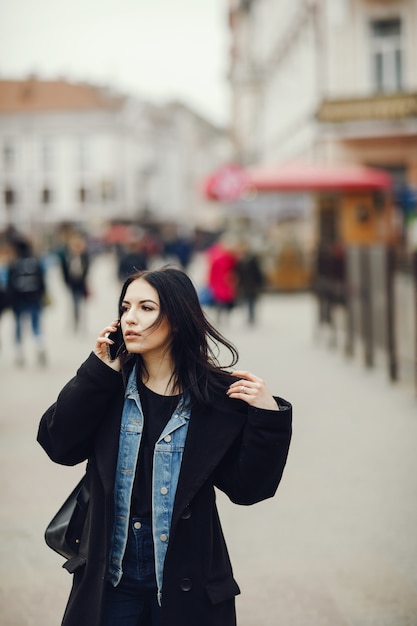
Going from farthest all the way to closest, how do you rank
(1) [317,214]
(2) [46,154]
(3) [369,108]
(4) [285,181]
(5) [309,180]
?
(2) [46,154], (1) [317,214], (3) [369,108], (5) [309,180], (4) [285,181]

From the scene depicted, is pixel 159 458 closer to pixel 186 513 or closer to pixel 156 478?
pixel 156 478

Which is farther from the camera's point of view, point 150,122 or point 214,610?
point 150,122

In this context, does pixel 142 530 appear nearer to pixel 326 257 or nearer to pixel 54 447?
pixel 54 447

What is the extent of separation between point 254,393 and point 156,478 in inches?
14.0

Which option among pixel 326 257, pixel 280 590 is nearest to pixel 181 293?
pixel 280 590

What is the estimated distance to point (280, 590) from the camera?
4.59m

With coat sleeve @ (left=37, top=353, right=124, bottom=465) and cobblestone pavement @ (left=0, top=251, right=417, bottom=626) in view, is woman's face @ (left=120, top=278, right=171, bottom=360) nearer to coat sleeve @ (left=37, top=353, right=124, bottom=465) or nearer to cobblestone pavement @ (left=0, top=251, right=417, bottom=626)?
coat sleeve @ (left=37, top=353, right=124, bottom=465)

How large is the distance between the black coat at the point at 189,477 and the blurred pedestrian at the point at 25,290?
33.7ft

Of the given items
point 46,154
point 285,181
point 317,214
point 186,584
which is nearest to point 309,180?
point 285,181

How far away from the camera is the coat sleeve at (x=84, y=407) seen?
108 inches

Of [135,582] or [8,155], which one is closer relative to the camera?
[135,582]

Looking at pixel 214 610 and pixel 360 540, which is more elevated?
pixel 214 610

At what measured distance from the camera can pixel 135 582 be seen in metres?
2.72

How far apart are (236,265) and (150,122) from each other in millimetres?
80515
